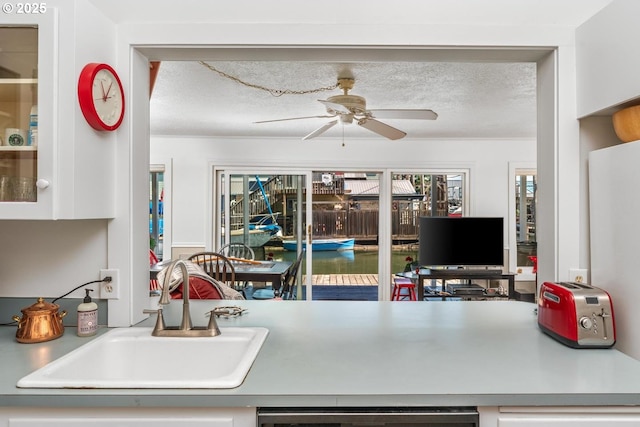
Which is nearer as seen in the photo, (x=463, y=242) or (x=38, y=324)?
(x=38, y=324)

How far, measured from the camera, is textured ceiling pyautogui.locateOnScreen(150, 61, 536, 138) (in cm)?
265

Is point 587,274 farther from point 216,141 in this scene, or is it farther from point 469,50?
point 216,141

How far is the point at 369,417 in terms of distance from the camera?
958mm

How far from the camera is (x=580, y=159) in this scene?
1465 mm

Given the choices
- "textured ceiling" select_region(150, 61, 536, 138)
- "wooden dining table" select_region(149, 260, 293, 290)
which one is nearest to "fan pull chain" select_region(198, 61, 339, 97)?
"textured ceiling" select_region(150, 61, 536, 138)

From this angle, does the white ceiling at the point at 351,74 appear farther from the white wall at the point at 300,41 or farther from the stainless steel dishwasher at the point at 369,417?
the stainless steel dishwasher at the point at 369,417

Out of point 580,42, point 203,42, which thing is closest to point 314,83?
point 203,42

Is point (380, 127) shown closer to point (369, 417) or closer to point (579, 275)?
point (579, 275)

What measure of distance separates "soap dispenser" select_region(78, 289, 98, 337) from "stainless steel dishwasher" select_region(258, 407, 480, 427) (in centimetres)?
76

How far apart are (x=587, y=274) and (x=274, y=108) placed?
9.64 feet

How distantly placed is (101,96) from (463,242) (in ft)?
13.8

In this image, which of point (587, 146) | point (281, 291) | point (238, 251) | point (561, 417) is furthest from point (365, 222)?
point (561, 417)

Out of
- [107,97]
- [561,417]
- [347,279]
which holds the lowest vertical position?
[347,279]

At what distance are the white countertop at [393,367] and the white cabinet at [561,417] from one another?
0.03 meters
